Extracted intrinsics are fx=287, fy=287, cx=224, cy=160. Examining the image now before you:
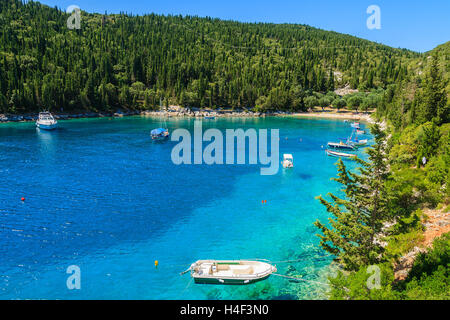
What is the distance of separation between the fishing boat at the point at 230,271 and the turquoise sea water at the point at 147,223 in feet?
2.78

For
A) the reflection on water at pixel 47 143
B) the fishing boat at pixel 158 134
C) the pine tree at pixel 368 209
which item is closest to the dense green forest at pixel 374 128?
the pine tree at pixel 368 209

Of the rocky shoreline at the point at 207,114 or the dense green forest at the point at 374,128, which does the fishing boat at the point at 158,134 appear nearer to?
the dense green forest at the point at 374,128

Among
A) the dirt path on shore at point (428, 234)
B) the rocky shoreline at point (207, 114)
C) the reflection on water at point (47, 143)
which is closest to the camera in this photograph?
the dirt path on shore at point (428, 234)

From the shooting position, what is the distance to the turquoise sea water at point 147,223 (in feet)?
91.9

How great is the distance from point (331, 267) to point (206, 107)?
167m

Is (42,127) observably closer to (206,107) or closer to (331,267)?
(206,107)

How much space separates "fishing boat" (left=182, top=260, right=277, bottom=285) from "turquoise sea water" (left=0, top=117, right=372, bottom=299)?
0.85 meters

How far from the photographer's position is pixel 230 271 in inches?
1118

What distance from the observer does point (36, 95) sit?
5645 inches

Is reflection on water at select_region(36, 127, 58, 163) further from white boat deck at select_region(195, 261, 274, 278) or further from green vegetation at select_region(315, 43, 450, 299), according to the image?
green vegetation at select_region(315, 43, 450, 299)

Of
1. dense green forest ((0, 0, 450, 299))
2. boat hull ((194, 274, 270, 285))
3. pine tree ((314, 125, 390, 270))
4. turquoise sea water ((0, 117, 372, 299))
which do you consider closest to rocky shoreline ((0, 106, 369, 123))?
dense green forest ((0, 0, 450, 299))

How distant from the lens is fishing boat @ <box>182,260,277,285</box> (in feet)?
90.2

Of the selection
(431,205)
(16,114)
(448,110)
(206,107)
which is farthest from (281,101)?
(431,205)
